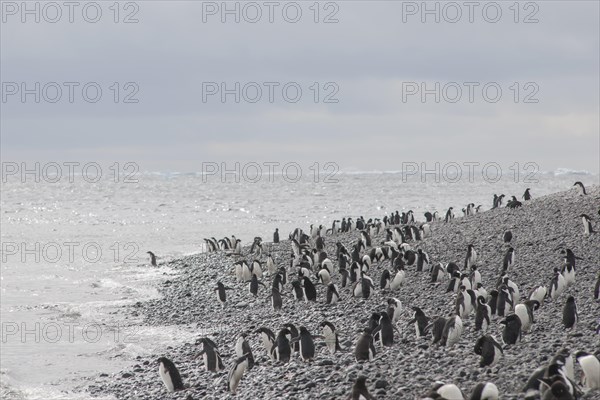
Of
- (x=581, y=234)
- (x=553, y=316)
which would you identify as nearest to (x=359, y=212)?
(x=581, y=234)

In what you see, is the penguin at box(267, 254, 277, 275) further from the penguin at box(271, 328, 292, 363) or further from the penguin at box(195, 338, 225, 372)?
the penguin at box(271, 328, 292, 363)

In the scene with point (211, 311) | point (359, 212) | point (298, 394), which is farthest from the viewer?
point (359, 212)

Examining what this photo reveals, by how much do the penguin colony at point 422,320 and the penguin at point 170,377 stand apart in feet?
0.05

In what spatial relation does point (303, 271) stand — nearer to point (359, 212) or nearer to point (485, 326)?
point (485, 326)

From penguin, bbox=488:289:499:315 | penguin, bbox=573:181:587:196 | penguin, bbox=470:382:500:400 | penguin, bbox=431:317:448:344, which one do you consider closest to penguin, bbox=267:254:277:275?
penguin, bbox=573:181:587:196

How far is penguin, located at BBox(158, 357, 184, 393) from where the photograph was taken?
43.5ft

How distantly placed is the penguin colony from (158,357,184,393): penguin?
17 millimetres

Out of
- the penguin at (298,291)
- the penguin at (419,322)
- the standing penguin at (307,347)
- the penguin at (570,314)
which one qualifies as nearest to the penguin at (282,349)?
the standing penguin at (307,347)

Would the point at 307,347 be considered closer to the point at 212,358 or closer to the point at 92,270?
the point at 212,358

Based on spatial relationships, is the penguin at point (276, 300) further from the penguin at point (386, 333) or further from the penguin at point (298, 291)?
the penguin at point (386, 333)

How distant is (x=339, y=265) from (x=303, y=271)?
141cm

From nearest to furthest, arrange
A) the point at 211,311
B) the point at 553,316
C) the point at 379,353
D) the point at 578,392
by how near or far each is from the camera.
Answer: the point at 578,392 < the point at 379,353 < the point at 553,316 < the point at 211,311

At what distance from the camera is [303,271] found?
69.2 feet

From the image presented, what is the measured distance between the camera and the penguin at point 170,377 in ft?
43.5
